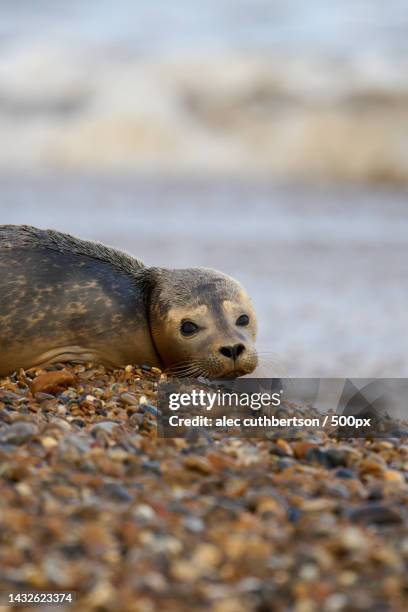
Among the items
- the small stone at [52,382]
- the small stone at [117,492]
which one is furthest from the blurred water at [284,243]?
the small stone at [117,492]

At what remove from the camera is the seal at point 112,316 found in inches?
197

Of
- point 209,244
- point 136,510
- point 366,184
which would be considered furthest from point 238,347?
point 366,184

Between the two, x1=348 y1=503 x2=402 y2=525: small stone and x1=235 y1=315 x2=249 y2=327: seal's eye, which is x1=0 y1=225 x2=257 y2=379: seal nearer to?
x1=235 y1=315 x2=249 y2=327: seal's eye

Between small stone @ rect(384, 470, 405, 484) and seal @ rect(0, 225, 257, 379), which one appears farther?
seal @ rect(0, 225, 257, 379)

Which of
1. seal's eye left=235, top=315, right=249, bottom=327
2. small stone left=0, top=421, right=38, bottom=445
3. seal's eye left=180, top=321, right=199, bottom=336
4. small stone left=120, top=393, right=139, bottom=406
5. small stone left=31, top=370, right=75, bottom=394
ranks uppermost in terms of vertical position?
seal's eye left=235, top=315, right=249, bottom=327

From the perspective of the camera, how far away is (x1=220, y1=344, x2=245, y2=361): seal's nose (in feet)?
16.1

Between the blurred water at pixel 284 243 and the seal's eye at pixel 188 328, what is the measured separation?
38 centimetres

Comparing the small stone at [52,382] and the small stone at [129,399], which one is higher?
the small stone at [52,382]

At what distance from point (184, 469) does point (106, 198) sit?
16303 millimetres

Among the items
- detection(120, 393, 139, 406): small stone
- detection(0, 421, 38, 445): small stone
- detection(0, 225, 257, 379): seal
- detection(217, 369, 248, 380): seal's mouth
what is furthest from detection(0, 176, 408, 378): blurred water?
detection(0, 421, 38, 445): small stone

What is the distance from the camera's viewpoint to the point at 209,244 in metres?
14.1

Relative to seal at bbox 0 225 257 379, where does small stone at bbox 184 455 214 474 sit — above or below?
below

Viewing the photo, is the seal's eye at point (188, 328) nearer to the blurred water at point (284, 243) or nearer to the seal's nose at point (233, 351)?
the seal's nose at point (233, 351)

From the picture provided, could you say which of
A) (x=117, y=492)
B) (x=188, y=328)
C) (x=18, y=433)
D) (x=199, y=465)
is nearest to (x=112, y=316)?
(x=188, y=328)
